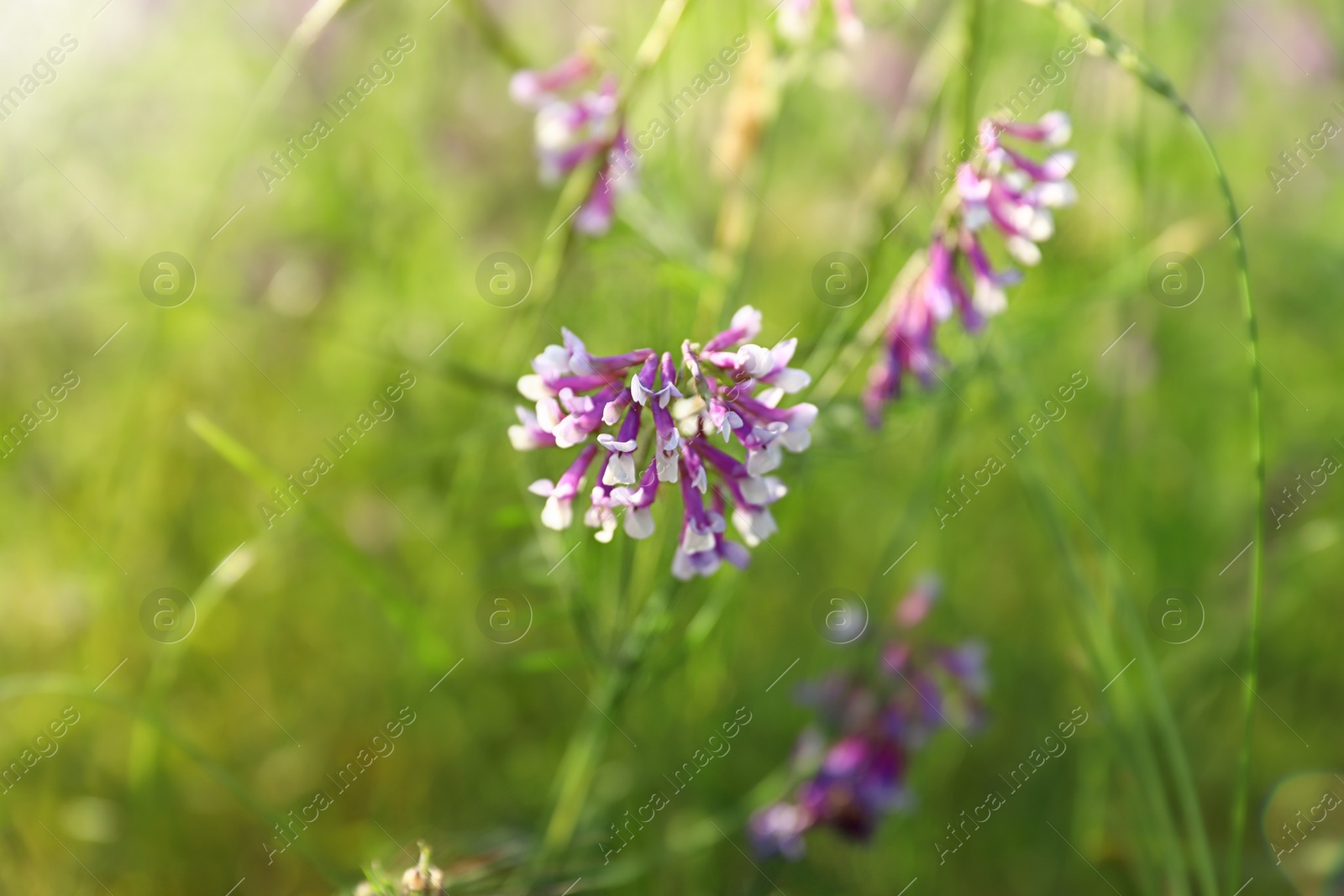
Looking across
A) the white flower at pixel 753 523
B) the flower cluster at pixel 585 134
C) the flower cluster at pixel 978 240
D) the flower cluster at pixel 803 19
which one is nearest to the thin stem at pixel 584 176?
the flower cluster at pixel 585 134

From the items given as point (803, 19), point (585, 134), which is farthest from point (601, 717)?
point (803, 19)

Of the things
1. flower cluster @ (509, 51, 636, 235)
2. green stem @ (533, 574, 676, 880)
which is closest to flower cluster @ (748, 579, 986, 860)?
green stem @ (533, 574, 676, 880)

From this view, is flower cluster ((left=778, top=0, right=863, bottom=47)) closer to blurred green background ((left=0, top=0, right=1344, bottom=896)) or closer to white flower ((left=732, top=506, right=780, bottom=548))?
blurred green background ((left=0, top=0, right=1344, bottom=896))

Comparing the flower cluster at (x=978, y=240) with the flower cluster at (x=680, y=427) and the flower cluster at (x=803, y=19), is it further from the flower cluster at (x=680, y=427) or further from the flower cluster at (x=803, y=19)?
the flower cluster at (x=680, y=427)

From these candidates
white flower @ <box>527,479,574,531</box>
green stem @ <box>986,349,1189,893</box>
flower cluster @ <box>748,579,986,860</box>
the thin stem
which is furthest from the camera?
flower cluster @ <box>748,579,986,860</box>

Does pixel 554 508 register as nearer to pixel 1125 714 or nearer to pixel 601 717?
pixel 601 717
